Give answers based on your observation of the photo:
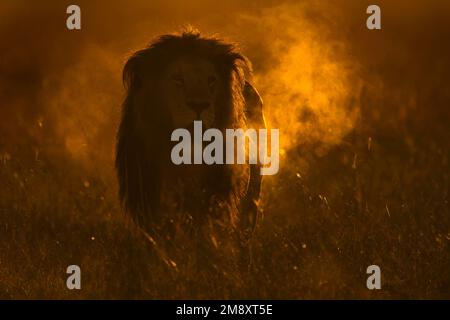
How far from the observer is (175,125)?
701 centimetres

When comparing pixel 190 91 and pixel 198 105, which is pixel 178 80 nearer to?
pixel 190 91

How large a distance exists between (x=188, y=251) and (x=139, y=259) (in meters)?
0.31

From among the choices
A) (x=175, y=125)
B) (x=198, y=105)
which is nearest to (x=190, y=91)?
(x=198, y=105)

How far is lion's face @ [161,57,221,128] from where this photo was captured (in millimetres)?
6879

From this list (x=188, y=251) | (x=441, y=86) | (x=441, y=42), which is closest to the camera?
(x=188, y=251)

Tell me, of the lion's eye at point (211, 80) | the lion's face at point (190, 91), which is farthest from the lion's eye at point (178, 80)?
the lion's eye at point (211, 80)

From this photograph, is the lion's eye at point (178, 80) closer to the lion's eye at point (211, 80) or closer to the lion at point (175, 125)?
the lion at point (175, 125)

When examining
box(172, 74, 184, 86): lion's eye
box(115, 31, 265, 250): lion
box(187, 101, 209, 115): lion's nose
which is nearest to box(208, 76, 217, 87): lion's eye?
box(115, 31, 265, 250): lion

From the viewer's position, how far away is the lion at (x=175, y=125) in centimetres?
703

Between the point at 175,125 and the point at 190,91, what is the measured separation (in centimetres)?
25

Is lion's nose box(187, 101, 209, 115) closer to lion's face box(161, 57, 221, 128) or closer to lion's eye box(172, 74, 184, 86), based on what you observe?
lion's face box(161, 57, 221, 128)
